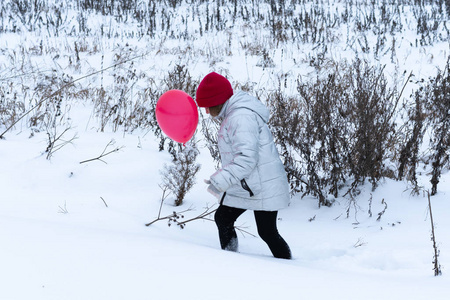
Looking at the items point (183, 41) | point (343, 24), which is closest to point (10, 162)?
point (183, 41)

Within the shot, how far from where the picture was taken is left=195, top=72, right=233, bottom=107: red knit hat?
2301 millimetres

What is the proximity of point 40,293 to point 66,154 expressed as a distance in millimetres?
2697

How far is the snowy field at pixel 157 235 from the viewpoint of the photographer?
60.3 inches

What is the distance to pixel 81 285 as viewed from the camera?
145 centimetres

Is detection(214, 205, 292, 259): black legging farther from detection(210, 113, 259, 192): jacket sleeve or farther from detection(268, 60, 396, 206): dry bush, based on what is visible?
detection(268, 60, 396, 206): dry bush

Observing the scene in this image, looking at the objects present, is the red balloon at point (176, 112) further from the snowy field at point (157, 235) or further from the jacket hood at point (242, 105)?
the snowy field at point (157, 235)

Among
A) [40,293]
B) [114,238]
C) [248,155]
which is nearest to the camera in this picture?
[40,293]

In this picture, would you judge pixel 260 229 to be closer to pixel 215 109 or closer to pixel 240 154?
pixel 240 154

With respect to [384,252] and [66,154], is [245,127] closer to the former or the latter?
[384,252]

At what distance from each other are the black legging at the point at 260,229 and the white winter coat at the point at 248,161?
0.11 m

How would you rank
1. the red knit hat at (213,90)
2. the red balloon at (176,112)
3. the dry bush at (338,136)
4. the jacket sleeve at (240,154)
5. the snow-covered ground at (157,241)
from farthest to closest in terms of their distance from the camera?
the dry bush at (338,136) → the red balloon at (176,112) → the red knit hat at (213,90) → the jacket sleeve at (240,154) → the snow-covered ground at (157,241)

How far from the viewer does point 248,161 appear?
216 centimetres

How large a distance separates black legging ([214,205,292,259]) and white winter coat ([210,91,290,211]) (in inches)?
4.2

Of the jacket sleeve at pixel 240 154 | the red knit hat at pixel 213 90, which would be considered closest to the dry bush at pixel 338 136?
the red knit hat at pixel 213 90
